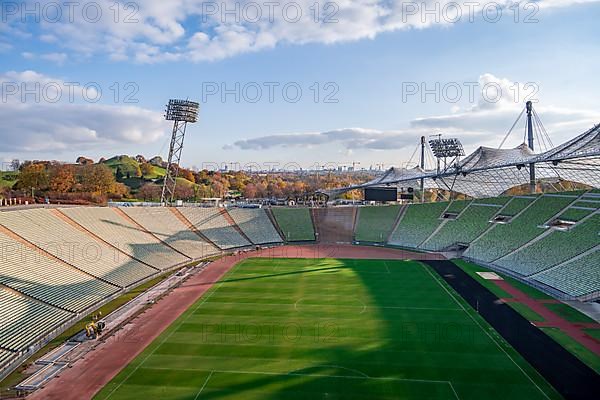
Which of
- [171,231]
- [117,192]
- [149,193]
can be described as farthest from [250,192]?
[171,231]

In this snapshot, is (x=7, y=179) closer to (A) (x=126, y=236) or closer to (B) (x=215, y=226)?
(B) (x=215, y=226)

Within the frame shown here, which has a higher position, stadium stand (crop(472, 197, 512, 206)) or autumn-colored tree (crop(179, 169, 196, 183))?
autumn-colored tree (crop(179, 169, 196, 183))

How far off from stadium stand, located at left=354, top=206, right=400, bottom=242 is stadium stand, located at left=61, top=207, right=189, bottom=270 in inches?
948

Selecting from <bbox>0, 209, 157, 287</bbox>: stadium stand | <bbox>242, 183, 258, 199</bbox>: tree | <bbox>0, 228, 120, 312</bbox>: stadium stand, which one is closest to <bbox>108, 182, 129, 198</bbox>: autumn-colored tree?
<bbox>242, 183, 258, 199</bbox>: tree

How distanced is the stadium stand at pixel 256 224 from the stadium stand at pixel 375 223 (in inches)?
441

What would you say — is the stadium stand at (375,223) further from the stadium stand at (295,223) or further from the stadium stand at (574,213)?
the stadium stand at (574,213)

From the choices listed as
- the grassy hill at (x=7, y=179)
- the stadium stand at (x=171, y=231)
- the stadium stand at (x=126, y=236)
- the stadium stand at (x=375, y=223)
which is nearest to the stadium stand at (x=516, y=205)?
the stadium stand at (x=375, y=223)

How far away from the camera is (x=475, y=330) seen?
2209 cm

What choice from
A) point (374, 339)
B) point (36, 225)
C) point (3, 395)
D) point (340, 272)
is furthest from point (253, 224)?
point (3, 395)

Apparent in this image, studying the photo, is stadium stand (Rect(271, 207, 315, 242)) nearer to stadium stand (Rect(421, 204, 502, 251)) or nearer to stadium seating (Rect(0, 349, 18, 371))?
stadium stand (Rect(421, 204, 502, 251))

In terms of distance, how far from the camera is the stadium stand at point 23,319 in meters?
19.1

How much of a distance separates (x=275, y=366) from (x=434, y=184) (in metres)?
50.4

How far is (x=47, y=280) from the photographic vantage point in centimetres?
2558

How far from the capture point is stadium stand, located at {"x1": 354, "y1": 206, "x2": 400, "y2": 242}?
52.7 metres
